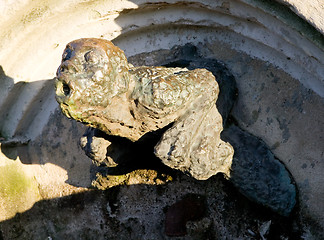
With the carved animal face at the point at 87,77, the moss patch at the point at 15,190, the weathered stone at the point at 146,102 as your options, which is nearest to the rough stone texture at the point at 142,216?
the moss patch at the point at 15,190

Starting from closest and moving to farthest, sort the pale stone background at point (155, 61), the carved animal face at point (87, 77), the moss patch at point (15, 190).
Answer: the carved animal face at point (87, 77) → the pale stone background at point (155, 61) → the moss patch at point (15, 190)

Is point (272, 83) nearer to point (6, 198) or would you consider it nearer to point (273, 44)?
point (273, 44)

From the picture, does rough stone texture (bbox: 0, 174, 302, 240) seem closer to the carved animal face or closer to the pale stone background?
the pale stone background

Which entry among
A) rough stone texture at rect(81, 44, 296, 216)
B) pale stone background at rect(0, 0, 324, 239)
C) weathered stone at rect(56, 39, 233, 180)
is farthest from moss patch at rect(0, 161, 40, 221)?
weathered stone at rect(56, 39, 233, 180)

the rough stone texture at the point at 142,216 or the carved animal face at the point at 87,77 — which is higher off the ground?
the carved animal face at the point at 87,77

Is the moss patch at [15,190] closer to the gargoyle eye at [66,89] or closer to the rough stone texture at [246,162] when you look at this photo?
the rough stone texture at [246,162]

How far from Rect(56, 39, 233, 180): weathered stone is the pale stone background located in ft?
0.88

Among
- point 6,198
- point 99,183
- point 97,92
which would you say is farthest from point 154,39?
point 6,198

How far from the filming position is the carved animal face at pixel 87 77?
46.1 inches

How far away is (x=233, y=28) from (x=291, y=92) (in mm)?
372

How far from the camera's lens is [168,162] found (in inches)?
54.1

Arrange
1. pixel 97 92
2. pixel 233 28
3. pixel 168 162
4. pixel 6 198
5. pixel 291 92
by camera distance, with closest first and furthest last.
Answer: pixel 97 92 → pixel 168 162 → pixel 291 92 → pixel 233 28 → pixel 6 198

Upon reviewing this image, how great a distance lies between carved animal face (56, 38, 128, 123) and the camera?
1171mm

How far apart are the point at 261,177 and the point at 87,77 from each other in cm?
83
